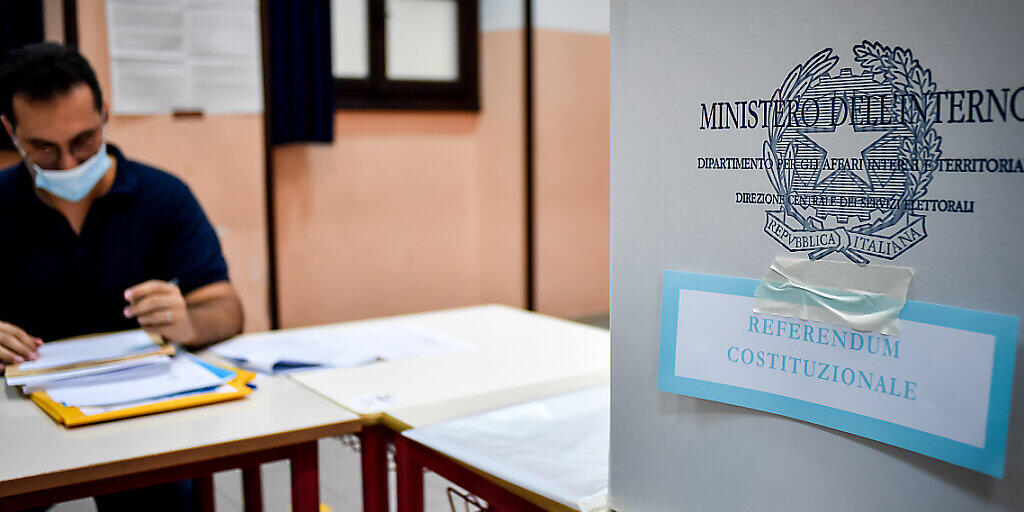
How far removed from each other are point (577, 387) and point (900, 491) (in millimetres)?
701

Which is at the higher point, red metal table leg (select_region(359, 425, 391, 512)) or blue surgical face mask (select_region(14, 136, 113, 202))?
blue surgical face mask (select_region(14, 136, 113, 202))

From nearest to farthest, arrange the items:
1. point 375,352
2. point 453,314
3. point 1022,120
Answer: point 1022,120 < point 375,352 < point 453,314

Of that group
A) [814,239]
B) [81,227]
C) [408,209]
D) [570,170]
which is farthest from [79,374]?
[570,170]

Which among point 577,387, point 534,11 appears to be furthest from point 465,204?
point 577,387

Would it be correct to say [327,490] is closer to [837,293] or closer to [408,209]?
[408,209]

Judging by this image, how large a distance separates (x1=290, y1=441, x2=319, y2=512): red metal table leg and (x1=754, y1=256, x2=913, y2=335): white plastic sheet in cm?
69

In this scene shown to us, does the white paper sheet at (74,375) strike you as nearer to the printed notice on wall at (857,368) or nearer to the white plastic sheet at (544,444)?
the white plastic sheet at (544,444)

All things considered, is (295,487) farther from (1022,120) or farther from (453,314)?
(1022,120)

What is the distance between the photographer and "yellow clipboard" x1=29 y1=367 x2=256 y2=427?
3.31 feet

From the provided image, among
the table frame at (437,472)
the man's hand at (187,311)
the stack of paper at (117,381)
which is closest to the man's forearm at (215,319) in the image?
the man's hand at (187,311)

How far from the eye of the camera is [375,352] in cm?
143


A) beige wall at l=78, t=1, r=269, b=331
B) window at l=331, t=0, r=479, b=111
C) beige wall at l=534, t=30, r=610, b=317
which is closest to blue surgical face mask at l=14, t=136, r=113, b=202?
beige wall at l=78, t=1, r=269, b=331

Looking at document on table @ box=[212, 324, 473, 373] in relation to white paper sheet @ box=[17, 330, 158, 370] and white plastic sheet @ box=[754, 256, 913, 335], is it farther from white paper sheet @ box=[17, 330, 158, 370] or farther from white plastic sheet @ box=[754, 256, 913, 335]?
white plastic sheet @ box=[754, 256, 913, 335]

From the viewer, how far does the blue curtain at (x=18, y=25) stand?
2.65 metres
